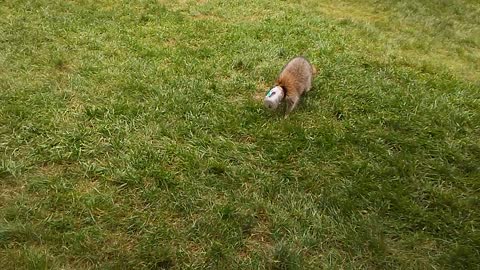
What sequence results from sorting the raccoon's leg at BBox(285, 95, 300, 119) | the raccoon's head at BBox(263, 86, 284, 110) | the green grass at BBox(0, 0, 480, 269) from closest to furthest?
the green grass at BBox(0, 0, 480, 269) → the raccoon's head at BBox(263, 86, 284, 110) → the raccoon's leg at BBox(285, 95, 300, 119)

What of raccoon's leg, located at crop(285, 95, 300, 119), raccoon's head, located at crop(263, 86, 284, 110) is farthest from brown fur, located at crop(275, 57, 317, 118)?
raccoon's head, located at crop(263, 86, 284, 110)

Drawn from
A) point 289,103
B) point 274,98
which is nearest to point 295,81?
point 289,103

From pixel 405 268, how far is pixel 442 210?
0.66 m

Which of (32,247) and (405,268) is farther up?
(32,247)

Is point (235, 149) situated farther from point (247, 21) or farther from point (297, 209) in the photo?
point (247, 21)

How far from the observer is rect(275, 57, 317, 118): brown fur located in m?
3.90

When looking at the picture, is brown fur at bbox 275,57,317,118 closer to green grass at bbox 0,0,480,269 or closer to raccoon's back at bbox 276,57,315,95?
raccoon's back at bbox 276,57,315,95

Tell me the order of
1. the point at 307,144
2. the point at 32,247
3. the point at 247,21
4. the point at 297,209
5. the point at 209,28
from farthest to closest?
the point at 247,21, the point at 209,28, the point at 307,144, the point at 297,209, the point at 32,247

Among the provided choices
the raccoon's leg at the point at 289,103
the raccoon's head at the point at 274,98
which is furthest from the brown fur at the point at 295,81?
the raccoon's head at the point at 274,98

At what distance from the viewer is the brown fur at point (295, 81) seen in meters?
3.90

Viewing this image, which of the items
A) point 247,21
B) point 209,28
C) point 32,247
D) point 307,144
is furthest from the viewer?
A: point 247,21

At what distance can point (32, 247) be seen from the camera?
2.50 m

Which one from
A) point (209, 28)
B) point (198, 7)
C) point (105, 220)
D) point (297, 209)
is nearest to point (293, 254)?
point (297, 209)

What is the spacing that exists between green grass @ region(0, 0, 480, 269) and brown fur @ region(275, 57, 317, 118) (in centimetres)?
14
